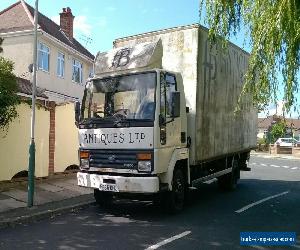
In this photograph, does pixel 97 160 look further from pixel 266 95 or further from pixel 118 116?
pixel 266 95

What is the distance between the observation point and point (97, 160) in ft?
29.1

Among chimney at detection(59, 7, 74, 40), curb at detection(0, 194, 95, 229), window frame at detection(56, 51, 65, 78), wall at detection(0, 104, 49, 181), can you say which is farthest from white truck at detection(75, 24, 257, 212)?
chimney at detection(59, 7, 74, 40)

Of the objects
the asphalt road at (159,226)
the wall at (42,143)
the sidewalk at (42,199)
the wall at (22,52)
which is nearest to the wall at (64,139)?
the wall at (42,143)

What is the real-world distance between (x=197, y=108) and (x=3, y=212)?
4.73m

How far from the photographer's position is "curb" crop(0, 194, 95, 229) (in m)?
7.95

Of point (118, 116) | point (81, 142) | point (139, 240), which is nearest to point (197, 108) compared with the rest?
point (118, 116)

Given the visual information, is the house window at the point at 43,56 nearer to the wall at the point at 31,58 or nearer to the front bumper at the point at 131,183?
the wall at the point at 31,58

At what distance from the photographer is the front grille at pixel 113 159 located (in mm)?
8367

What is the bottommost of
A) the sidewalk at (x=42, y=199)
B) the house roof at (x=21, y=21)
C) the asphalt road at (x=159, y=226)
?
the asphalt road at (x=159, y=226)

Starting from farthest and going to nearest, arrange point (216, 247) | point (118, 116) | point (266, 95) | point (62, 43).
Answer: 1. point (62, 43)
2. point (118, 116)
3. point (266, 95)
4. point (216, 247)

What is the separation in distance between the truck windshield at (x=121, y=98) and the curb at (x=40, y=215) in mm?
2106

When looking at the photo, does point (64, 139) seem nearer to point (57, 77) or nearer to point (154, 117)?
point (154, 117)

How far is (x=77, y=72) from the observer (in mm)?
29984

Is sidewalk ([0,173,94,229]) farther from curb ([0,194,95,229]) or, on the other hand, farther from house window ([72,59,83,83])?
house window ([72,59,83,83])
